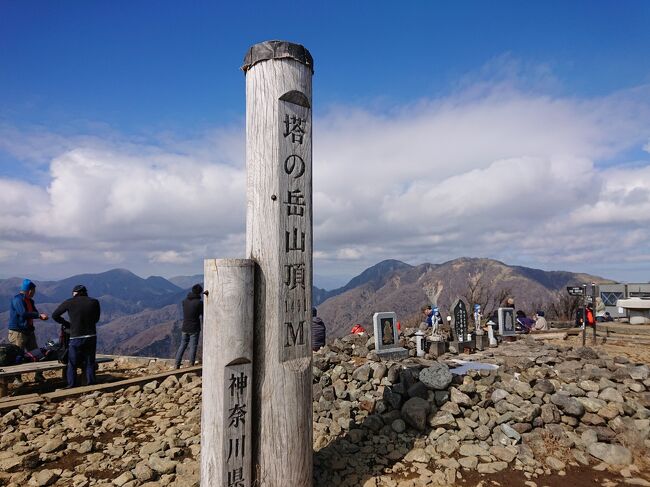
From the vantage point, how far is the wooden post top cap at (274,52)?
409 cm

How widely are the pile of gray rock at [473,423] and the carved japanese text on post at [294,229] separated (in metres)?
1.61

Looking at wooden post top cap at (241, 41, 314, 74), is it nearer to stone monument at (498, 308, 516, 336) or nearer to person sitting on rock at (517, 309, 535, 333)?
stone monument at (498, 308, 516, 336)

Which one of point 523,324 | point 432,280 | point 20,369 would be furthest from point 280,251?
point 432,280

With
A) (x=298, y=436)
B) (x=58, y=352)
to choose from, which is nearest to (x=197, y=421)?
(x=298, y=436)

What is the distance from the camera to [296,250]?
4.08 meters

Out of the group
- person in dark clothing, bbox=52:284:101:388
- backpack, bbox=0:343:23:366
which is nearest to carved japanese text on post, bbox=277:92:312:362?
person in dark clothing, bbox=52:284:101:388

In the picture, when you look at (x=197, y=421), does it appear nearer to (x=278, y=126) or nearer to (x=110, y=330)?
(x=278, y=126)

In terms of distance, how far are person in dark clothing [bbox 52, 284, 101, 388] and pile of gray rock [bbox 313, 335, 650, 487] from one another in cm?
439

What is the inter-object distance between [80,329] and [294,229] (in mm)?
5651

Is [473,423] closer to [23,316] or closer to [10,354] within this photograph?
[10,354]

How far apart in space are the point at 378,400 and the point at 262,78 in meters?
4.73

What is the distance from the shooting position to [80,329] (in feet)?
24.6

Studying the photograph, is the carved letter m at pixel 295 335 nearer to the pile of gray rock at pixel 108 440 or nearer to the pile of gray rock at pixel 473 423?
the pile of gray rock at pixel 473 423

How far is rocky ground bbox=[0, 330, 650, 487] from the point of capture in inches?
177
